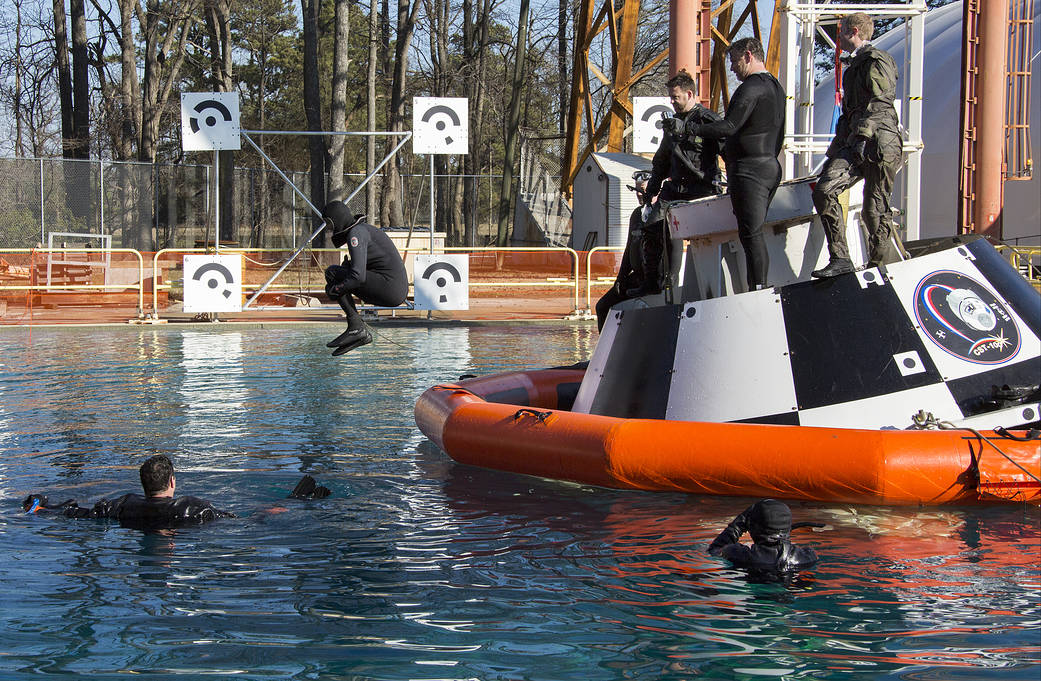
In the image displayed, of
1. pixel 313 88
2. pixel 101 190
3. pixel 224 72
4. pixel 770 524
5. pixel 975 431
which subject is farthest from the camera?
pixel 224 72

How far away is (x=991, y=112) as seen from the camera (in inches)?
751

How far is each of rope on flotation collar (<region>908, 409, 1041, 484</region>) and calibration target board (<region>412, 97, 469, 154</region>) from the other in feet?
40.7

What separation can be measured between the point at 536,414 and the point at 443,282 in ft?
38.4

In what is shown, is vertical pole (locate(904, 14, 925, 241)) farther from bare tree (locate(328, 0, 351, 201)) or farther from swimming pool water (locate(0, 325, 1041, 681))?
bare tree (locate(328, 0, 351, 201))

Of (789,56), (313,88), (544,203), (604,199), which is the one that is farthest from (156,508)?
(544,203)

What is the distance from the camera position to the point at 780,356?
778 centimetres

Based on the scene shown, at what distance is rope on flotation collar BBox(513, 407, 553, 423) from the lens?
26.7ft

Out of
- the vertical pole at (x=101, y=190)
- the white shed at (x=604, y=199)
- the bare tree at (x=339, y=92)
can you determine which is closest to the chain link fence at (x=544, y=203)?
the white shed at (x=604, y=199)

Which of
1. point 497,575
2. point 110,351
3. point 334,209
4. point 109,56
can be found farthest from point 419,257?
point 109,56

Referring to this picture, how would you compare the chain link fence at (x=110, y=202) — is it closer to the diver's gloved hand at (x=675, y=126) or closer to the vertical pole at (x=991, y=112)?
the vertical pole at (x=991, y=112)

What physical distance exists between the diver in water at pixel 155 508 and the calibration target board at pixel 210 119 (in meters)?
12.7

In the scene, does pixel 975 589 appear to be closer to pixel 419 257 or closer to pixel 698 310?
pixel 698 310

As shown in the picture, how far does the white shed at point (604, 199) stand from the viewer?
95.4ft

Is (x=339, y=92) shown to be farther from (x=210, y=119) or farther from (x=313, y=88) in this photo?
(x=210, y=119)
